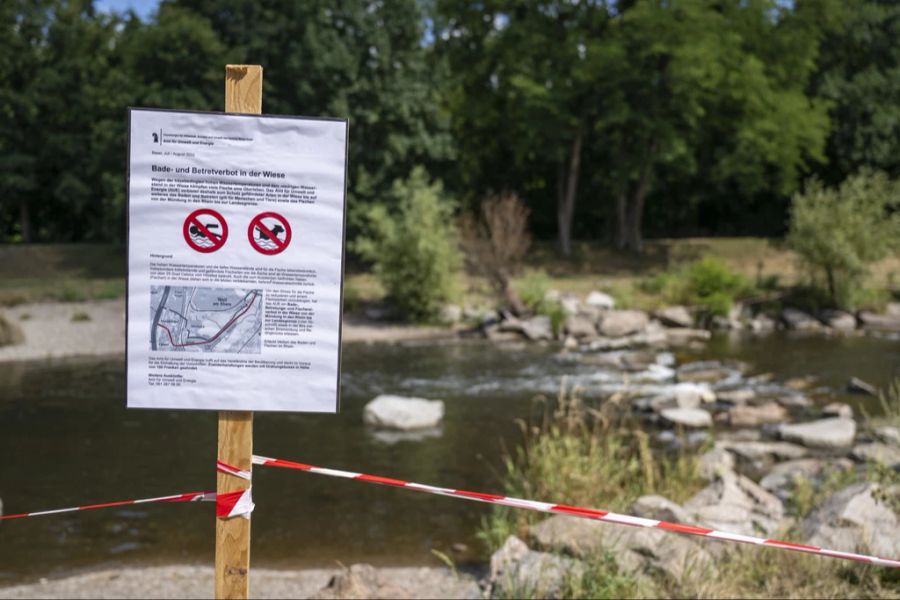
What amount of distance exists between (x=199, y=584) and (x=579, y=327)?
1537 cm

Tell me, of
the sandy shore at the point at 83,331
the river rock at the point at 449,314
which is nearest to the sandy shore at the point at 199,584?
the sandy shore at the point at 83,331

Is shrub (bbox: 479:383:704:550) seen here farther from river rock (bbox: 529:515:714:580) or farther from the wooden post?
the wooden post

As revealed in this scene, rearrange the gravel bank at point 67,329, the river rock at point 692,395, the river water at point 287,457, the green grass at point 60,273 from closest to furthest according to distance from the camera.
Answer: the river water at point 287,457, the river rock at point 692,395, the gravel bank at point 67,329, the green grass at point 60,273

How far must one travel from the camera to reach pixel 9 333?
18703 mm

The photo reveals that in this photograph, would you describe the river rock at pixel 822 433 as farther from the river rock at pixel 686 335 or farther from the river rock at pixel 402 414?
the river rock at pixel 686 335

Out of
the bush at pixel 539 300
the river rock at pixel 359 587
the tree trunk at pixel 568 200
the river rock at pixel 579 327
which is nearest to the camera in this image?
the river rock at pixel 359 587

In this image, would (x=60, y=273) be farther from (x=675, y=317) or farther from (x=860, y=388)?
(x=860, y=388)

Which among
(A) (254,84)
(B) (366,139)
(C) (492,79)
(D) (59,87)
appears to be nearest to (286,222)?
(A) (254,84)

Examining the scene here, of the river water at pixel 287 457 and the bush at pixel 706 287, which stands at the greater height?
the bush at pixel 706 287

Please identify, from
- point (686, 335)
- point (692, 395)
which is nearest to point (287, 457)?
point (692, 395)

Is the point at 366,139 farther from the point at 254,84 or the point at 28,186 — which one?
the point at 254,84

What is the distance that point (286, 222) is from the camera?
347 centimetres

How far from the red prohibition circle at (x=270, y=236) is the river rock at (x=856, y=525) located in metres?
3.68

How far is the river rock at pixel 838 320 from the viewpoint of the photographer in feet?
74.5
